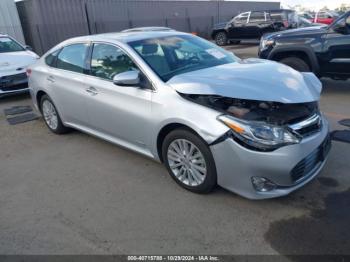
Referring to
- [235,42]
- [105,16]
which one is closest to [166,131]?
[235,42]

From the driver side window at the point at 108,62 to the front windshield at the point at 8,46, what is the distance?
580 cm

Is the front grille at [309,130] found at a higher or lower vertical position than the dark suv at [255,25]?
higher

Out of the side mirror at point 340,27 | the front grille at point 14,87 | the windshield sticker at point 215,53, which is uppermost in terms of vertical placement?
the windshield sticker at point 215,53

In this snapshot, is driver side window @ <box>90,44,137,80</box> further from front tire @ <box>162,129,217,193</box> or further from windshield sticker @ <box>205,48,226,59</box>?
windshield sticker @ <box>205,48,226,59</box>

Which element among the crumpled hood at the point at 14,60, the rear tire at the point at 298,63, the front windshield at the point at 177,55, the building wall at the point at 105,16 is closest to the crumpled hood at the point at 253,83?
the front windshield at the point at 177,55

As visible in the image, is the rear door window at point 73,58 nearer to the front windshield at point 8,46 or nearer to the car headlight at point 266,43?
the car headlight at point 266,43

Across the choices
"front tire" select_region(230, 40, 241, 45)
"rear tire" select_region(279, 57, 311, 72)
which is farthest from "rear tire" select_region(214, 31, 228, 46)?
"rear tire" select_region(279, 57, 311, 72)

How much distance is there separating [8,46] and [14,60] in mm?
1095

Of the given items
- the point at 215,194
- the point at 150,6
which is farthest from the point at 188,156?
the point at 150,6

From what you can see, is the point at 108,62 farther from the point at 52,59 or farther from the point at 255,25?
the point at 255,25

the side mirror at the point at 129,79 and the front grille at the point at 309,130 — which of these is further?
the side mirror at the point at 129,79

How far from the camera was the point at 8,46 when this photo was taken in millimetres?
9047

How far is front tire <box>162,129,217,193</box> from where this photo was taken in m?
3.17

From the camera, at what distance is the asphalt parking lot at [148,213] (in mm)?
2770
